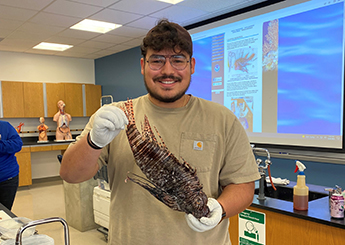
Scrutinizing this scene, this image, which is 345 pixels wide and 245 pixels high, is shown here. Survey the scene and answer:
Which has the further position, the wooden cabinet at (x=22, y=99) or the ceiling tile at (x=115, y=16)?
the wooden cabinet at (x=22, y=99)

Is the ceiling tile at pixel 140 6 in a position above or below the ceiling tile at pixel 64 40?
above

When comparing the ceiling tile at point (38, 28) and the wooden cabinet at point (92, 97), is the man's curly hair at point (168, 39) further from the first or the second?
the wooden cabinet at point (92, 97)

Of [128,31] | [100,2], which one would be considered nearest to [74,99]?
[128,31]

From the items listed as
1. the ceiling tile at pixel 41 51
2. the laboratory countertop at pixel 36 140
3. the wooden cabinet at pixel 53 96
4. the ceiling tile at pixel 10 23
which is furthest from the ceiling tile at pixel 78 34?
the laboratory countertop at pixel 36 140

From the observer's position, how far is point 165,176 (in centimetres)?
103

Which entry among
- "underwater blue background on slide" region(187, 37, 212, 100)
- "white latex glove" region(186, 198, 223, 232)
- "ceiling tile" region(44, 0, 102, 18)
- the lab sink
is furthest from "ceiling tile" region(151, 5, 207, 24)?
"white latex glove" region(186, 198, 223, 232)

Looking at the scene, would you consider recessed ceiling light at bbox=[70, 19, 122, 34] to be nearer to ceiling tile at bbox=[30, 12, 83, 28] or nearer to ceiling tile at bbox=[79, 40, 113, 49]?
ceiling tile at bbox=[30, 12, 83, 28]

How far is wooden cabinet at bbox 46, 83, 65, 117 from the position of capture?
6.82 meters

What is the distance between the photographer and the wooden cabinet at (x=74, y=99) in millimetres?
7062

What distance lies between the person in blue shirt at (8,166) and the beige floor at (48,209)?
2.09 feet

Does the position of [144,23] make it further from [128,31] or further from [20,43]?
[20,43]

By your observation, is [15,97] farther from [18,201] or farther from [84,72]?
[18,201]

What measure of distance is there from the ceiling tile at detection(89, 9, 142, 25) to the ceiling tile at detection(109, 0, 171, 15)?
15 centimetres

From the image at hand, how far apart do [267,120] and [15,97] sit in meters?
5.43
